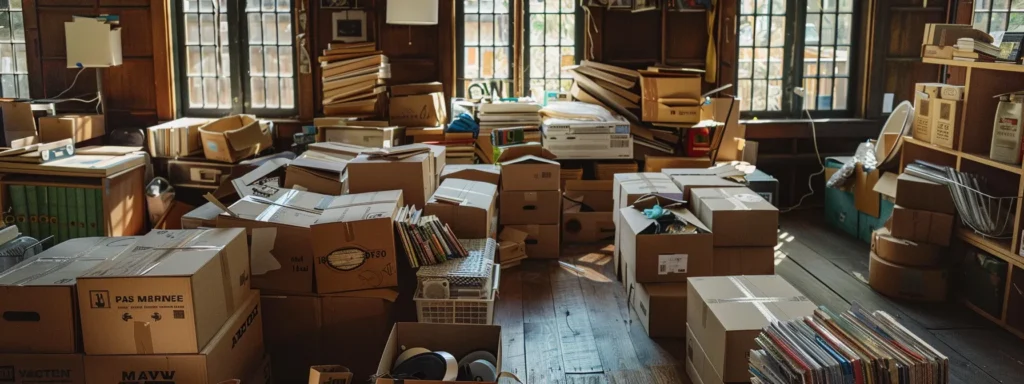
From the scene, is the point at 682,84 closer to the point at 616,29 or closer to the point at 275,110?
the point at 616,29

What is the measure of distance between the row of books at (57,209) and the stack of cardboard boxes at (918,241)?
493cm

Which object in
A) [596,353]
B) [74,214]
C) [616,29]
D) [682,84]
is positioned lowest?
[596,353]

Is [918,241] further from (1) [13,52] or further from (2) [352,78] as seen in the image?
(1) [13,52]

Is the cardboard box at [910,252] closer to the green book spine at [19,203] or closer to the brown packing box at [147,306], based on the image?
the brown packing box at [147,306]

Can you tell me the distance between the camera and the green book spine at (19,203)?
5.59m

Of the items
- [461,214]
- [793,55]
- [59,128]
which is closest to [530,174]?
[461,214]

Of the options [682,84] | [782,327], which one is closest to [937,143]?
[682,84]

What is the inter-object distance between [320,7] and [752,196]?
12.7ft

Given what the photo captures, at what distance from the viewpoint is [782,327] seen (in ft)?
8.30

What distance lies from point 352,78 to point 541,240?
2078mm

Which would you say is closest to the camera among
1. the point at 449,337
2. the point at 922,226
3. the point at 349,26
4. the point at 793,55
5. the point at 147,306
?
the point at 147,306

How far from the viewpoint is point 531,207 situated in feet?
18.4

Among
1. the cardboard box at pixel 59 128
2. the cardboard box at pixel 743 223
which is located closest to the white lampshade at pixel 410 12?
the cardboard box at pixel 59 128

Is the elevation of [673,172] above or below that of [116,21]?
below
